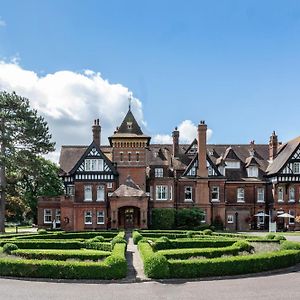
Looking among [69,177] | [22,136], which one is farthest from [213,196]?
[22,136]

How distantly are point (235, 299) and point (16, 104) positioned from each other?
3857cm

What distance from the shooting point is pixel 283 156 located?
5891 centimetres

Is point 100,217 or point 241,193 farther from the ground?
point 241,193

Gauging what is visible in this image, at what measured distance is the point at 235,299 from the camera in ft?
52.1

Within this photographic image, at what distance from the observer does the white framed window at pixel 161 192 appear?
56031 mm

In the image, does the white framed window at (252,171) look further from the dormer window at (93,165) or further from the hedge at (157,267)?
the hedge at (157,267)

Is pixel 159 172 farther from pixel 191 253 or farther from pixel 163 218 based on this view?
pixel 191 253

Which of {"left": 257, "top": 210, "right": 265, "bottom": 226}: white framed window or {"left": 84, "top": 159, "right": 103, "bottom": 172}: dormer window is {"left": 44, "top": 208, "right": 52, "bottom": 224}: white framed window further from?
{"left": 257, "top": 210, "right": 265, "bottom": 226}: white framed window

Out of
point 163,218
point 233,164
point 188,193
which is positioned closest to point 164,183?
point 188,193

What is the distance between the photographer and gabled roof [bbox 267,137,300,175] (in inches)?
2260

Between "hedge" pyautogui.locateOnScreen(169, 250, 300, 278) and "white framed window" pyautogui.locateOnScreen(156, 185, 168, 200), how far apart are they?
113ft

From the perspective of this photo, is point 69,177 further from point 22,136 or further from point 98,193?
point 22,136

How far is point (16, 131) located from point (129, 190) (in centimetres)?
1408

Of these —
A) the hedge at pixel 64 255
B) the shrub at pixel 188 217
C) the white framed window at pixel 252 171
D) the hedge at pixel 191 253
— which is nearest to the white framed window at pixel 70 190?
the shrub at pixel 188 217
